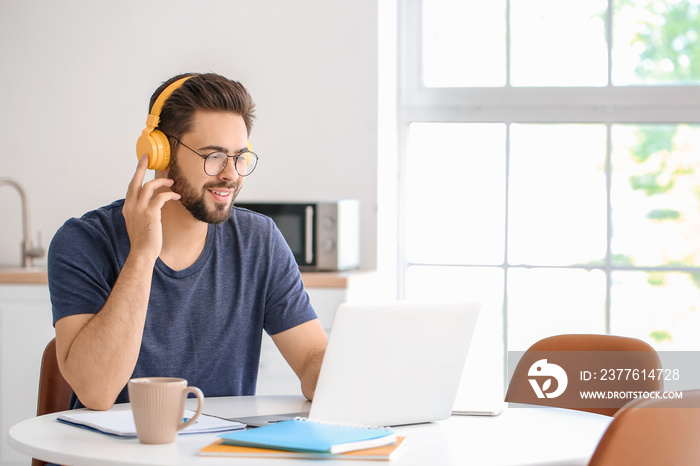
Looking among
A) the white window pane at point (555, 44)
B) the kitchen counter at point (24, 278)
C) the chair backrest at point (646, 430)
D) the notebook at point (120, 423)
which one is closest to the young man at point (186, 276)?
the notebook at point (120, 423)

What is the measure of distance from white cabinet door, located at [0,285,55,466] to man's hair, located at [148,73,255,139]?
55.9 inches

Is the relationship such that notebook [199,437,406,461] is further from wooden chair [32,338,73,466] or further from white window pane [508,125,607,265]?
white window pane [508,125,607,265]

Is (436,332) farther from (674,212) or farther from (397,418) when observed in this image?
(674,212)

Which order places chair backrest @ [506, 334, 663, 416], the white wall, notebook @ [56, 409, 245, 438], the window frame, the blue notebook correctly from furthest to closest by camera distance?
1. the window frame
2. the white wall
3. chair backrest @ [506, 334, 663, 416]
4. notebook @ [56, 409, 245, 438]
5. the blue notebook

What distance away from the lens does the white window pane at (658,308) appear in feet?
11.1

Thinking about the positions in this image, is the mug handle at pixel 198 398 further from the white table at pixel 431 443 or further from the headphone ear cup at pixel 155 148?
the headphone ear cup at pixel 155 148

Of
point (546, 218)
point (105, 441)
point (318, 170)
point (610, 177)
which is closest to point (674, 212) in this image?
point (610, 177)

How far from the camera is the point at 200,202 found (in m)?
1.64

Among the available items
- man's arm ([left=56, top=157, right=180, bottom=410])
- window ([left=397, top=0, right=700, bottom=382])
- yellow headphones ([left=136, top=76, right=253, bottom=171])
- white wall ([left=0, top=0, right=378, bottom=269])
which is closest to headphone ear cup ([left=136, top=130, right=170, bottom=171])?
yellow headphones ([left=136, top=76, right=253, bottom=171])

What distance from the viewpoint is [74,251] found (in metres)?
1.57

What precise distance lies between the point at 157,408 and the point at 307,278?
1648mm

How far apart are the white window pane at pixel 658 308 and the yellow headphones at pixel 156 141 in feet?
7.40

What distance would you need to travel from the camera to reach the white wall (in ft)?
10.5

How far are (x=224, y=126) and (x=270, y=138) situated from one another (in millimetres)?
1588
